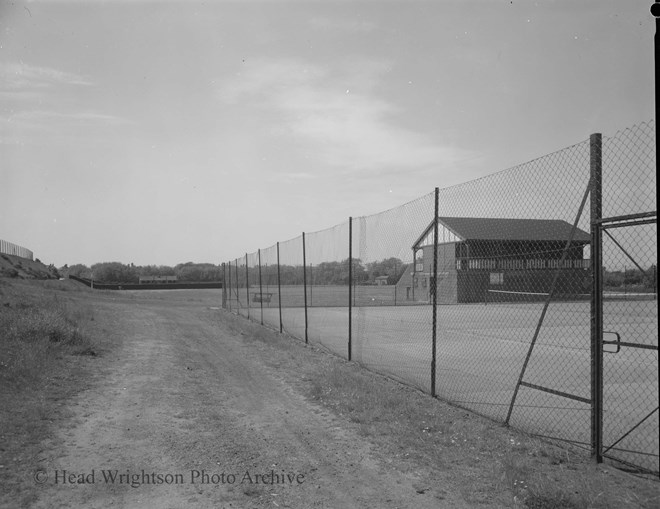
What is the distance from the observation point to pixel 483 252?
6.87 metres

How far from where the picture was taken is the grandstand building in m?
5.33

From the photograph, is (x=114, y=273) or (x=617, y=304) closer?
(x=617, y=304)

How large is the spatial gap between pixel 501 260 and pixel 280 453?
3.35 metres

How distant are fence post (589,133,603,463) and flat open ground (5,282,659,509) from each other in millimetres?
435

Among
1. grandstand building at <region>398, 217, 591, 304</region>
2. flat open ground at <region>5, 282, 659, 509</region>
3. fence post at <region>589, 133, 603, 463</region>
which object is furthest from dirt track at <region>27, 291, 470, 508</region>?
grandstand building at <region>398, 217, 591, 304</region>

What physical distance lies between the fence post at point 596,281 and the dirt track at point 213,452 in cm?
152

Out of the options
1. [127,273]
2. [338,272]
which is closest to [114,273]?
[127,273]

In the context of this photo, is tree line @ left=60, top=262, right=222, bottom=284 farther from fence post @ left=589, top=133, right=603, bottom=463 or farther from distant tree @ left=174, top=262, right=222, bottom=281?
fence post @ left=589, top=133, right=603, bottom=463

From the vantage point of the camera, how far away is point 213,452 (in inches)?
195

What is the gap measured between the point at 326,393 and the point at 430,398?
4.40 feet

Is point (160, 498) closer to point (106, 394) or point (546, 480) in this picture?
point (546, 480)

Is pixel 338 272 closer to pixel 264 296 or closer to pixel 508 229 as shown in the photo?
pixel 508 229

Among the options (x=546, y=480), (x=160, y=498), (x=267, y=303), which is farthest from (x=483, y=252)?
(x=267, y=303)

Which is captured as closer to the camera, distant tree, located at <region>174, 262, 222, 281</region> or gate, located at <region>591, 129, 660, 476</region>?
gate, located at <region>591, 129, 660, 476</region>
